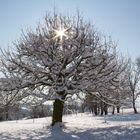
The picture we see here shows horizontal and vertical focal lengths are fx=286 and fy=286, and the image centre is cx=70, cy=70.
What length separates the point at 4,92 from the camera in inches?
828

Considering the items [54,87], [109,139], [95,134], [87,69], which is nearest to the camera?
[109,139]

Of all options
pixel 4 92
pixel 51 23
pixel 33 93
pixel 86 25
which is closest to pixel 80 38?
pixel 86 25

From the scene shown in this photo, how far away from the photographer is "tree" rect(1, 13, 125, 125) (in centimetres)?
1955

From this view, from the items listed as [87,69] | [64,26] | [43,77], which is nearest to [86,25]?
[64,26]

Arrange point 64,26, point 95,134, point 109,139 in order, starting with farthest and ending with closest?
point 64,26
point 95,134
point 109,139

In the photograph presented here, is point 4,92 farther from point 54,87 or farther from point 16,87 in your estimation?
point 54,87

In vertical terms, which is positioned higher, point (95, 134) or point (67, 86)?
point (67, 86)

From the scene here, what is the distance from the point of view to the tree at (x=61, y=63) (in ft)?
64.1

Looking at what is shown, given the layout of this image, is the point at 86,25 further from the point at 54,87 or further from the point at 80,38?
the point at 54,87

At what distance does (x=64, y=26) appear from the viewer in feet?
71.8

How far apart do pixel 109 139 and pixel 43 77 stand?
8168mm

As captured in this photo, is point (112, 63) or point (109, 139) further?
point (112, 63)

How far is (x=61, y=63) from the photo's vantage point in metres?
20.0

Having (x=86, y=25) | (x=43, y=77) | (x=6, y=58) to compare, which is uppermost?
(x=86, y=25)
